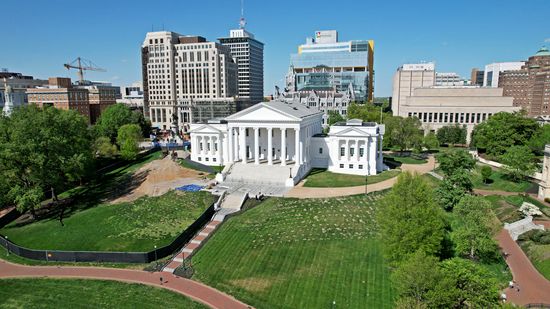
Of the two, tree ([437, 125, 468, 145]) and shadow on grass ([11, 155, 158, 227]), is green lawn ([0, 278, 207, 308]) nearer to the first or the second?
shadow on grass ([11, 155, 158, 227])

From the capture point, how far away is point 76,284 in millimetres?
35938

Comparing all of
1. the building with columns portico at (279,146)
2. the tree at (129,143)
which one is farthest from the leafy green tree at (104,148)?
the building with columns portico at (279,146)

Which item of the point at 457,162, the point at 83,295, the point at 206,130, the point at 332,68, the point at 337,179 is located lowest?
the point at 83,295

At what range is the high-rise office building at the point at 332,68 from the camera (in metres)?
168

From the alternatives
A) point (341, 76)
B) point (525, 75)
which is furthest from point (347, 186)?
point (525, 75)

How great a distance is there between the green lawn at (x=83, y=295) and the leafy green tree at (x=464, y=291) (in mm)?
18556

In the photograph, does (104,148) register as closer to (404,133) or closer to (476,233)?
(404,133)

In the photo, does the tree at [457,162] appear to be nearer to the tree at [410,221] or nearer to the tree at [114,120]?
the tree at [410,221]

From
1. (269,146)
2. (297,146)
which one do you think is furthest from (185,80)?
(297,146)

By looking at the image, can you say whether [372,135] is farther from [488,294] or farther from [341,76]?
[341,76]

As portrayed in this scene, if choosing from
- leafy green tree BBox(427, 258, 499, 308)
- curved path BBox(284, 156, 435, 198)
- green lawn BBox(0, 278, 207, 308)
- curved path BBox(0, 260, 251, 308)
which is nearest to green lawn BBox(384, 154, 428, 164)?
curved path BBox(284, 156, 435, 198)

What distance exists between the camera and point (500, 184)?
6053 centimetres

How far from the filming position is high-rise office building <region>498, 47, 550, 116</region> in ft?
452

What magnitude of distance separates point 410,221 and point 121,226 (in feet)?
114
